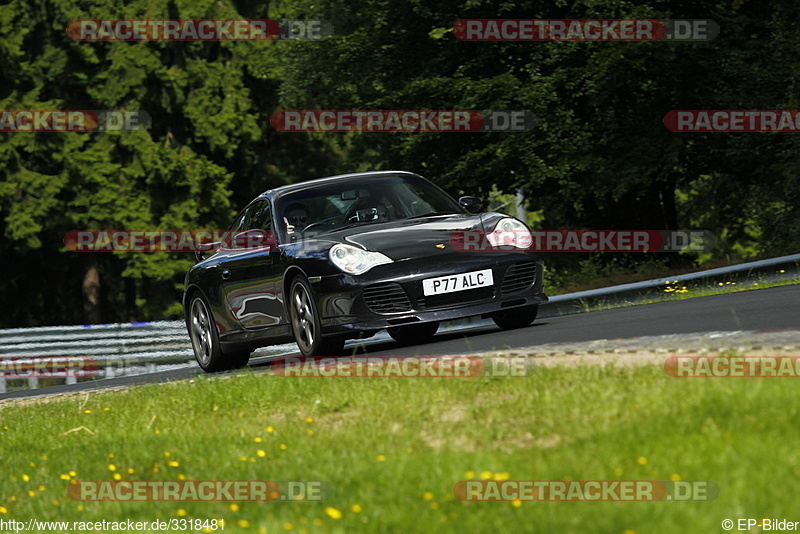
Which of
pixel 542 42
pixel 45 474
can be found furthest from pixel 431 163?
pixel 45 474

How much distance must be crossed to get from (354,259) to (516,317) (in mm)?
2172

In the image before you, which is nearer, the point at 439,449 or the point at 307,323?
the point at 439,449

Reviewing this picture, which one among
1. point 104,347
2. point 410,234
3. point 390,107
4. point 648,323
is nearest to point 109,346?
point 104,347

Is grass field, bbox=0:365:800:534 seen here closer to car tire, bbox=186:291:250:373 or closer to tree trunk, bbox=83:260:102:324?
car tire, bbox=186:291:250:373

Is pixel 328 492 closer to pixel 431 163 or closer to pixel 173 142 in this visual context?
pixel 431 163

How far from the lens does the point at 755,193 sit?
24.7 metres

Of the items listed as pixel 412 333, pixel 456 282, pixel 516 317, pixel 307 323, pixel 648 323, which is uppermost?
pixel 456 282

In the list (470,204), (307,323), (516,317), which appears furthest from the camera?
(516,317)

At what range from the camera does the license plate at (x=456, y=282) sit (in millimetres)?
11148

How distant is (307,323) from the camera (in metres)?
11.4

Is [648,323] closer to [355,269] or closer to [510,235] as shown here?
→ [510,235]

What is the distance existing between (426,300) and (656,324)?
6.27ft

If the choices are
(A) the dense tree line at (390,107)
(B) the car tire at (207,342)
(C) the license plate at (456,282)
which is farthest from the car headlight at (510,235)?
(A) the dense tree line at (390,107)

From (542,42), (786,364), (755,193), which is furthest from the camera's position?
(755,193)
